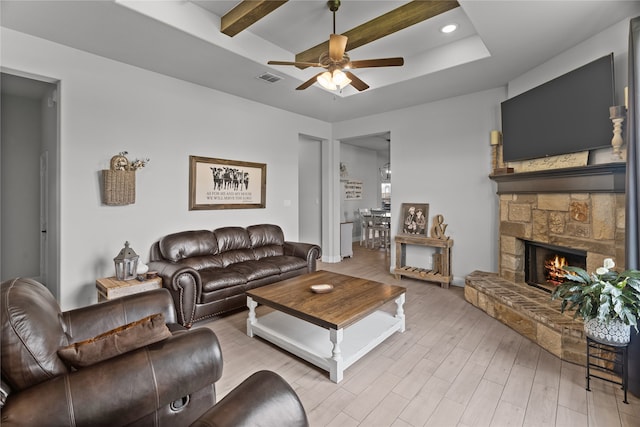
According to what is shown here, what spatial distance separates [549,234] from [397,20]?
8.85ft

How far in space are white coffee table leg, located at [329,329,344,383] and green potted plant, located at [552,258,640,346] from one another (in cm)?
165

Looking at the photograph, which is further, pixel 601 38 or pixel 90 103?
pixel 90 103

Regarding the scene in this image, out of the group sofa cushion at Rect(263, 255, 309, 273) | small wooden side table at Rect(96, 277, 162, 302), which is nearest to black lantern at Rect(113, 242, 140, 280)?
small wooden side table at Rect(96, 277, 162, 302)

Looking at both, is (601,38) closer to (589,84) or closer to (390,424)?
(589,84)

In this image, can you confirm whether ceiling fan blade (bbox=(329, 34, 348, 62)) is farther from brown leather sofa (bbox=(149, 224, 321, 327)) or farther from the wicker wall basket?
the wicker wall basket

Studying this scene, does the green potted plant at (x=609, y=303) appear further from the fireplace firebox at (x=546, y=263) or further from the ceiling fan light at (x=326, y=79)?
the ceiling fan light at (x=326, y=79)

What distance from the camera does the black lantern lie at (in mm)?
2986

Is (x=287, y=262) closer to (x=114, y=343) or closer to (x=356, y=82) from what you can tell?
(x=356, y=82)

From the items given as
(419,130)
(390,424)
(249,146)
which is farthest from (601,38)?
(249,146)

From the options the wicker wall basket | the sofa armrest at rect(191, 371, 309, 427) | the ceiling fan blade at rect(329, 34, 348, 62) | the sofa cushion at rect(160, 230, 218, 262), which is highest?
the ceiling fan blade at rect(329, 34, 348, 62)

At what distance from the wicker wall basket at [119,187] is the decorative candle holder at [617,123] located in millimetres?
4692

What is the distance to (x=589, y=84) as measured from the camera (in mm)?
2750

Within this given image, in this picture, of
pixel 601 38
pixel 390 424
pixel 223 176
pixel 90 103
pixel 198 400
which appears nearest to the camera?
pixel 198 400

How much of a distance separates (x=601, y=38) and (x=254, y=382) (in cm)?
393
